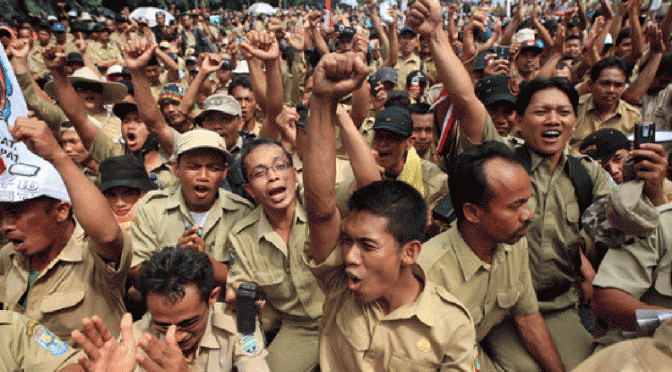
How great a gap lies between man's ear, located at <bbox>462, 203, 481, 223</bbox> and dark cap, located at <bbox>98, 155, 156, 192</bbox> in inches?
92.3

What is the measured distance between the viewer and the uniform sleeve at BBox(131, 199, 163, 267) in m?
2.84

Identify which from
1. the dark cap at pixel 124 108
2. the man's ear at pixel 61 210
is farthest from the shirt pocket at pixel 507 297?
the dark cap at pixel 124 108

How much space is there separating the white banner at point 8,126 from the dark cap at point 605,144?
4027 millimetres

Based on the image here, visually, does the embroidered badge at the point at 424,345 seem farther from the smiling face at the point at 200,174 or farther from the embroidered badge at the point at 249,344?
the smiling face at the point at 200,174

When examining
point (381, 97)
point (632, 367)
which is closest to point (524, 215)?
point (632, 367)

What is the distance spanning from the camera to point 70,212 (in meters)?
2.49

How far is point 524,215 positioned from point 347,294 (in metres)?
0.94

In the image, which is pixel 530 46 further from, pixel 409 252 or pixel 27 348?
pixel 27 348

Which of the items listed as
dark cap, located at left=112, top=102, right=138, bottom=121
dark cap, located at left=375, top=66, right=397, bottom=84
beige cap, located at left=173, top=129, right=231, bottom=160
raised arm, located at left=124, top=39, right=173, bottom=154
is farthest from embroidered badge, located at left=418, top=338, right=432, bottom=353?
dark cap, located at left=375, top=66, right=397, bottom=84

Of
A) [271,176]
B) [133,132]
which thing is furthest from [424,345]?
[133,132]

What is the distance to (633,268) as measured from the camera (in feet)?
6.61

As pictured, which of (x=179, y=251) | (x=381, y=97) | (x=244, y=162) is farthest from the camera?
(x=381, y=97)

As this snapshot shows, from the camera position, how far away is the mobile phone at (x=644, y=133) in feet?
6.15

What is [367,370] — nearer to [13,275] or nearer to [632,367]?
[632,367]
